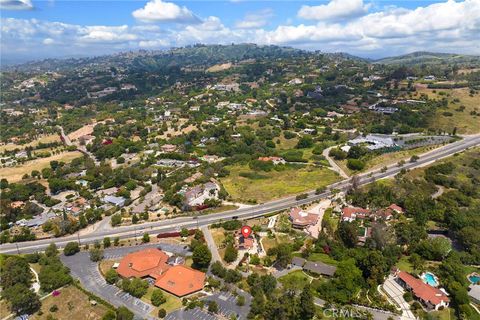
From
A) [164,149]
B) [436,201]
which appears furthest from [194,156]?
[436,201]

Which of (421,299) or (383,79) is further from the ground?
(383,79)

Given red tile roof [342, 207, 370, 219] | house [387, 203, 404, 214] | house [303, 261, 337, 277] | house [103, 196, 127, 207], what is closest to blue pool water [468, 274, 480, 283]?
house [303, 261, 337, 277]

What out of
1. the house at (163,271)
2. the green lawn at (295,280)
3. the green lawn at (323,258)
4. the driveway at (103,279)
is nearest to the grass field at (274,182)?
the green lawn at (323,258)

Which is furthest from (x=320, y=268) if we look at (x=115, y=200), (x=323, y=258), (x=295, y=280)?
(x=115, y=200)

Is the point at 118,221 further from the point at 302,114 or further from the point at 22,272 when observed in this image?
the point at 302,114

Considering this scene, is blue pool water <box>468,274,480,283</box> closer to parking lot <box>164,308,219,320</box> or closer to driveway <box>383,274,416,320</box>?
driveway <box>383,274,416,320</box>

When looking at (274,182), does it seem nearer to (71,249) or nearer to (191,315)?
(71,249)
